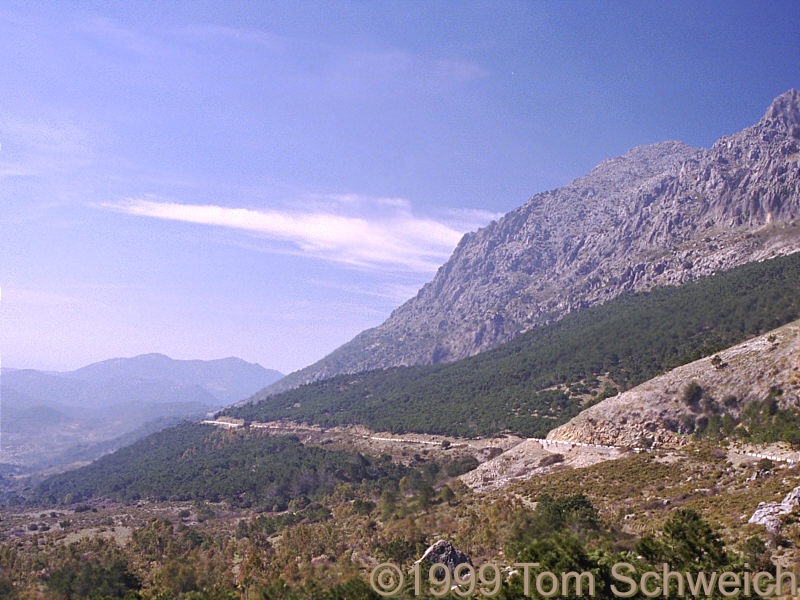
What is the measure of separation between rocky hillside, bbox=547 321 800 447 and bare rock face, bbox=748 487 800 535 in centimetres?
2266

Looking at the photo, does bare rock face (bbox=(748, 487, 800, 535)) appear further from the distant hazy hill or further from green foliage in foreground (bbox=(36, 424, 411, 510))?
green foliage in foreground (bbox=(36, 424, 411, 510))

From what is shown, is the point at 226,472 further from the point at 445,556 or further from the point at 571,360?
the point at 445,556

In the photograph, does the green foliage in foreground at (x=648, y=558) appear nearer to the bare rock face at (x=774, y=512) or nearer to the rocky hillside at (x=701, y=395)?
the bare rock face at (x=774, y=512)

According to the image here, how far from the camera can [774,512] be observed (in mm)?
23906

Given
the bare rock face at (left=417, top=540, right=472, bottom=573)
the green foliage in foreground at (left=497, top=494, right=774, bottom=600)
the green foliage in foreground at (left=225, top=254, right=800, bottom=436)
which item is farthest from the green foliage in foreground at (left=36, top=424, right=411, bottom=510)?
the green foliage in foreground at (left=497, top=494, right=774, bottom=600)

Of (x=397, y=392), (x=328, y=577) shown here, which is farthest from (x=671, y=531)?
(x=397, y=392)

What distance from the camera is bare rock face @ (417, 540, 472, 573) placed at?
2365 cm

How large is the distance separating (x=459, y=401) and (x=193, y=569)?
88.8 m

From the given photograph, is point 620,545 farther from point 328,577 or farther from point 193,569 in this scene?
point 193,569

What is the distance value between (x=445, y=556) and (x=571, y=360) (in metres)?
96.1

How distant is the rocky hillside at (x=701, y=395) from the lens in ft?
152

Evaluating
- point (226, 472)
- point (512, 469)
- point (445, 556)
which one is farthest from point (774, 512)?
point (226, 472)

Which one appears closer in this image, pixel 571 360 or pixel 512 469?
pixel 512 469

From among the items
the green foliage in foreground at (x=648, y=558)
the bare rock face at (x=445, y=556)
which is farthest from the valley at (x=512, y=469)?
the bare rock face at (x=445, y=556)
